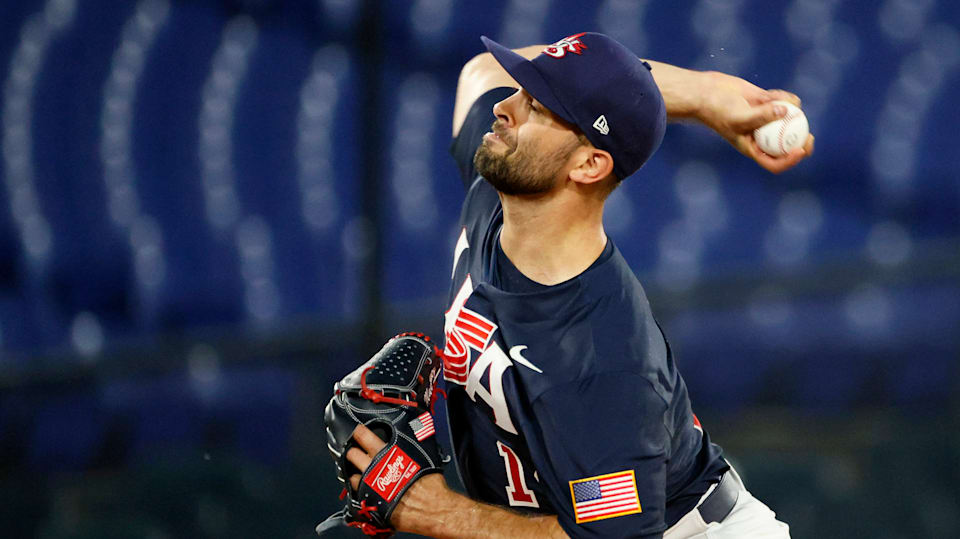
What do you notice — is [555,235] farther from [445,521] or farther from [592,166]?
[445,521]

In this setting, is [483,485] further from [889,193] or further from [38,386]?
[889,193]

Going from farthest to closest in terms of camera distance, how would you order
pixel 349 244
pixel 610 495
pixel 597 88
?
pixel 349 244
pixel 597 88
pixel 610 495

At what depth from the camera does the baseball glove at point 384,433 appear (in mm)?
2475

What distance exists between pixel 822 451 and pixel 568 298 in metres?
2.61

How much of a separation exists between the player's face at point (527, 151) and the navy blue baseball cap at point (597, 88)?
0.05 m

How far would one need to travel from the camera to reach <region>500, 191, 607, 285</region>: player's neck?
Result: 2.57m

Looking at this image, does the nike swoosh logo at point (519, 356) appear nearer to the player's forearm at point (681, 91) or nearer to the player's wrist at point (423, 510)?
the player's wrist at point (423, 510)

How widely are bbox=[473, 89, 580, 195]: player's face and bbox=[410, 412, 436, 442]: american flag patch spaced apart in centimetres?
50

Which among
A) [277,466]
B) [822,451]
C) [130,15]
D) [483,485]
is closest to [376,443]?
[483,485]

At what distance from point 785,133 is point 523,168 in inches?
22.2

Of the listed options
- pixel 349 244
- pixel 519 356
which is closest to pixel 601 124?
pixel 519 356

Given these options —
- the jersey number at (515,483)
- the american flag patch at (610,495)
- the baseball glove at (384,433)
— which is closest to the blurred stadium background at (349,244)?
the jersey number at (515,483)

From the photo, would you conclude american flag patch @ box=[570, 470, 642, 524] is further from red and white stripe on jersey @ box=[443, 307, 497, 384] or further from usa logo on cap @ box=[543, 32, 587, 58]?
usa logo on cap @ box=[543, 32, 587, 58]

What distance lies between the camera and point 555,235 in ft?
8.48
